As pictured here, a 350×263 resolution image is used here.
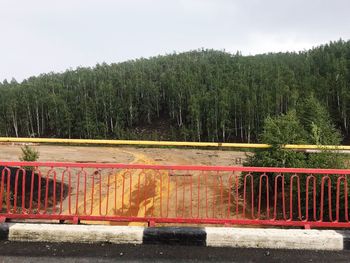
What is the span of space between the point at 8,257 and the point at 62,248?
0.70 metres

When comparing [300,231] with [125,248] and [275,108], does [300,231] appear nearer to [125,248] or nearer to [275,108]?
[125,248]

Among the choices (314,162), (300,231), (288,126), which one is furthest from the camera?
(288,126)

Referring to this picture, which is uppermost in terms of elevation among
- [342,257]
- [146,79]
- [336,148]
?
[146,79]

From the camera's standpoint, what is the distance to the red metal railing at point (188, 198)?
22.2 ft

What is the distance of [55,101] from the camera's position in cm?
9906

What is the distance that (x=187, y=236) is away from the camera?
5.97 meters

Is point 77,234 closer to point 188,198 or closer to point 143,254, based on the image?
point 143,254

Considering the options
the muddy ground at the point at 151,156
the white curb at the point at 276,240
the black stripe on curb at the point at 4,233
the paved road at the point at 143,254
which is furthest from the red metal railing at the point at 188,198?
the muddy ground at the point at 151,156

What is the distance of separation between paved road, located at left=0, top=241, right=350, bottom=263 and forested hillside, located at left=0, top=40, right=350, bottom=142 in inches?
2975

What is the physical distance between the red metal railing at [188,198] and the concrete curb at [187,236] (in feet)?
1.87

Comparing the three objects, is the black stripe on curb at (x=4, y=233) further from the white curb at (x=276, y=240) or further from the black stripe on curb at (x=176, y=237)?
the white curb at (x=276, y=240)

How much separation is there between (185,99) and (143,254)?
97489 mm

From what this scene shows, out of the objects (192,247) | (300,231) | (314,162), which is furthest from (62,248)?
(314,162)

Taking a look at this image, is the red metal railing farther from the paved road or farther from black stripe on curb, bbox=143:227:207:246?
the paved road
